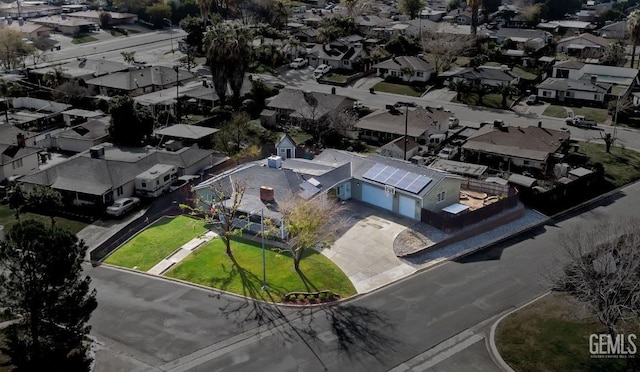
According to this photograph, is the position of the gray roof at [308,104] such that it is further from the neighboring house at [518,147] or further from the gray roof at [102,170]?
the neighboring house at [518,147]

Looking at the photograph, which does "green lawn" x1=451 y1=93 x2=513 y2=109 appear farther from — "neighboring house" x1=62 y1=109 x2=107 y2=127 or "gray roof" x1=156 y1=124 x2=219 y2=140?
"neighboring house" x1=62 y1=109 x2=107 y2=127

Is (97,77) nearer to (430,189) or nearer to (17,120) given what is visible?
(17,120)

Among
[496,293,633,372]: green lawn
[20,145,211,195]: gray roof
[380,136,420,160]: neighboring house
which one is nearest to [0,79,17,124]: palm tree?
[20,145,211,195]: gray roof

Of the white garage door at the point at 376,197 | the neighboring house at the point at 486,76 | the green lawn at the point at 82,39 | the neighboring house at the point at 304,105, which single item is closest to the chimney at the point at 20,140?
the neighboring house at the point at 304,105

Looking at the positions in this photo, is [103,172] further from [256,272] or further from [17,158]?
[256,272]


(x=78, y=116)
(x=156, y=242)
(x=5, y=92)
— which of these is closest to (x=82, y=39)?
(x=5, y=92)
